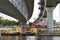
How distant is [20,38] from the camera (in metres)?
16.7

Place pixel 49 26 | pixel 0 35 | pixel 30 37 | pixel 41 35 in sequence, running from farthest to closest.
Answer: pixel 49 26 < pixel 30 37 < pixel 41 35 < pixel 0 35

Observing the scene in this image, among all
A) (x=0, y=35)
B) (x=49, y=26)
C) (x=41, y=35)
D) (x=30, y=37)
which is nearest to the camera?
(x=0, y=35)

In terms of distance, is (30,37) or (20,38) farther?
(30,37)

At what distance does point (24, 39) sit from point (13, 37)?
3.16ft

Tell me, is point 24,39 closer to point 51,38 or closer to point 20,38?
point 20,38

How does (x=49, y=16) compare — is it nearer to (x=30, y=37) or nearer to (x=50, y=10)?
(x=50, y=10)

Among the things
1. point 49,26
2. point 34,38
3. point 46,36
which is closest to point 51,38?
point 46,36

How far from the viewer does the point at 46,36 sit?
1683cm

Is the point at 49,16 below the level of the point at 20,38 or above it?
above

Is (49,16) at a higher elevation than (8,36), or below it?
higher

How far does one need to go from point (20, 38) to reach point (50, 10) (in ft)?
62.5

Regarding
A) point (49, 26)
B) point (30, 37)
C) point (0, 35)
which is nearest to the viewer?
point (0, 35)

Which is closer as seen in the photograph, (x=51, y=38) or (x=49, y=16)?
(x=51, y=38)

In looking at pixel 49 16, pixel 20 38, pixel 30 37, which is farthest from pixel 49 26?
pixel 20 38
